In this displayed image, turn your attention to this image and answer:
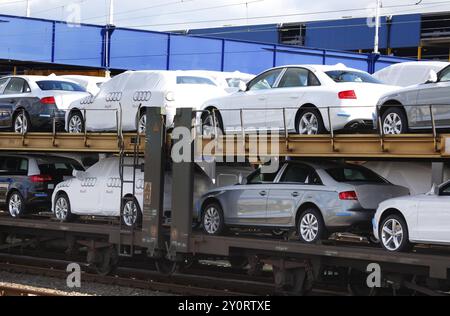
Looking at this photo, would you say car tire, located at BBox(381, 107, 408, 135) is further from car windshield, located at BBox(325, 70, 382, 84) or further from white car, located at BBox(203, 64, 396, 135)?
car windshield, located at BBox(325, 70, 382, 84)

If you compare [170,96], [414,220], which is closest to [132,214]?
[170,96]

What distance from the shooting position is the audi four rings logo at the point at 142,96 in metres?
15.5

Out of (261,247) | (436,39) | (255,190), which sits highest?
(436,39)

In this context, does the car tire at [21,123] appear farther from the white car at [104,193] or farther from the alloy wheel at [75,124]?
the white car at [104,193]

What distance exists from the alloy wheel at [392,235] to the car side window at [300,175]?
5.05 feet

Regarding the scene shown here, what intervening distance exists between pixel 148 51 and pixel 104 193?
2074 cm

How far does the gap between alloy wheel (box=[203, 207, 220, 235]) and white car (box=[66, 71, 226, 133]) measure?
181cm

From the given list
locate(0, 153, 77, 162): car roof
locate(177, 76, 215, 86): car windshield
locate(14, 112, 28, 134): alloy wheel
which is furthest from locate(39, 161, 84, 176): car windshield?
locate(177, 76, 215, 86): car windshield

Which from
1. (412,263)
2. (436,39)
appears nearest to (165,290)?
(412,263)

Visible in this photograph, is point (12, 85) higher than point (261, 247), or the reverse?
point (12, 85)

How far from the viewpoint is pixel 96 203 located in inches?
631

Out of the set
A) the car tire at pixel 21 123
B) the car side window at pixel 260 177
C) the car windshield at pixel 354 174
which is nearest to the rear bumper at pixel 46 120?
the car tire at pixel 21 123
